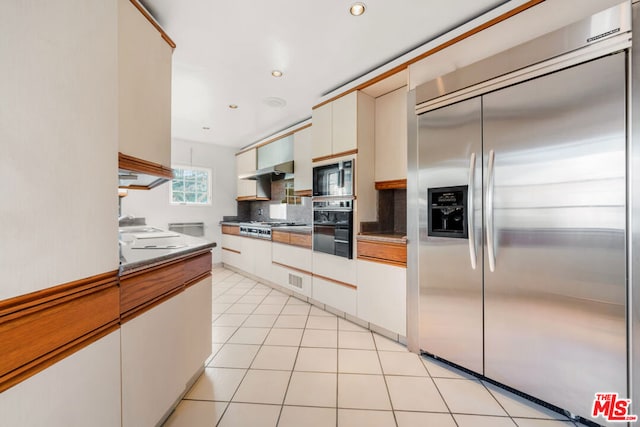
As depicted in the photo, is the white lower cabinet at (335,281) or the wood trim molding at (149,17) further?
the white lower cabinet at (335,281)

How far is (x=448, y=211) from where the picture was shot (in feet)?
5.93

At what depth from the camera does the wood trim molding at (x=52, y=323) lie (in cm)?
65

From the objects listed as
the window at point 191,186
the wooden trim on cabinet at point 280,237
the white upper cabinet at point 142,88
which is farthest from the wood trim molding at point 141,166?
the window at point 191,186

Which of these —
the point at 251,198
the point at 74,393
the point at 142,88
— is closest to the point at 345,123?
the point at 142,88

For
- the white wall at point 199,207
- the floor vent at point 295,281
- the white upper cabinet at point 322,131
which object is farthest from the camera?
the white wall at point 199,207

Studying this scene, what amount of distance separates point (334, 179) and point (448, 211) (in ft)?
4.16

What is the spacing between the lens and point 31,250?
0.71m

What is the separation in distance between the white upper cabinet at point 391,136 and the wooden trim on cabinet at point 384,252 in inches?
27.9

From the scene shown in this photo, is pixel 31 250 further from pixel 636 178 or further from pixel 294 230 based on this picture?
pixel 294 230

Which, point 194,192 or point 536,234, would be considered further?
A: point 194,192

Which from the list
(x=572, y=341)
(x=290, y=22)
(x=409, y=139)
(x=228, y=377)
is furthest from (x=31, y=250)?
(x=572, y=341)

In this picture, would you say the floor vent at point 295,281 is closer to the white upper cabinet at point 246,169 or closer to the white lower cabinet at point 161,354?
the white lower cabinet at point 161,354

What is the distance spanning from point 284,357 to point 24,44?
6.93ft

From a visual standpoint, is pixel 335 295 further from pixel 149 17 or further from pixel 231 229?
pixel 231 229
